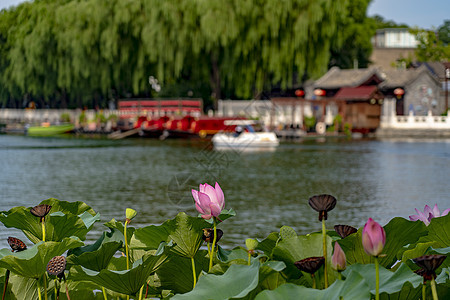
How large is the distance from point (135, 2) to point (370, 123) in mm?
17727

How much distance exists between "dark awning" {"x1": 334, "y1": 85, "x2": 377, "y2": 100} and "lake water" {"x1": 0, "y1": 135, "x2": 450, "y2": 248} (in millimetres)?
18678

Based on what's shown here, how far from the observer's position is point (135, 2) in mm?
45938

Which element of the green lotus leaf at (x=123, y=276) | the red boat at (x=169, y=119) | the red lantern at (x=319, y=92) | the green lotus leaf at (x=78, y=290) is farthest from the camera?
the red lantern at (x=319, y=92)

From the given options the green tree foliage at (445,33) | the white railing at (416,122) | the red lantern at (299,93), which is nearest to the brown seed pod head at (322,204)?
the white railing at (416,122)

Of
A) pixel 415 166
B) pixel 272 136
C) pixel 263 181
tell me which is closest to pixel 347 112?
pixel 272 136

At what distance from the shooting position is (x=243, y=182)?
67.3ft

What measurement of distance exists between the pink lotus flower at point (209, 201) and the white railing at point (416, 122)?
1970 inches

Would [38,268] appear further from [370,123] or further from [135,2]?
[370,123]

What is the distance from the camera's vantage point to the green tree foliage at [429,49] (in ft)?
245

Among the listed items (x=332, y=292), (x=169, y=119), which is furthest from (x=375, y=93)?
(x=332, y=292)

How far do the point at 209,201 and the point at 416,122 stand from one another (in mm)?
50873

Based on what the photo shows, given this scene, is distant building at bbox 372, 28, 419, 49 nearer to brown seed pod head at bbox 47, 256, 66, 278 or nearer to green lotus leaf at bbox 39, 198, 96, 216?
green lotus leaf at bbox 39, 198, 96, 216

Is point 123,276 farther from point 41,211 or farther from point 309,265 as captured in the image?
point 309,265

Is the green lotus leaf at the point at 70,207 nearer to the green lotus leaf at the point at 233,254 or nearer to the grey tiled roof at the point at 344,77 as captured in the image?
the green lotus leaf at the point at 233,254
